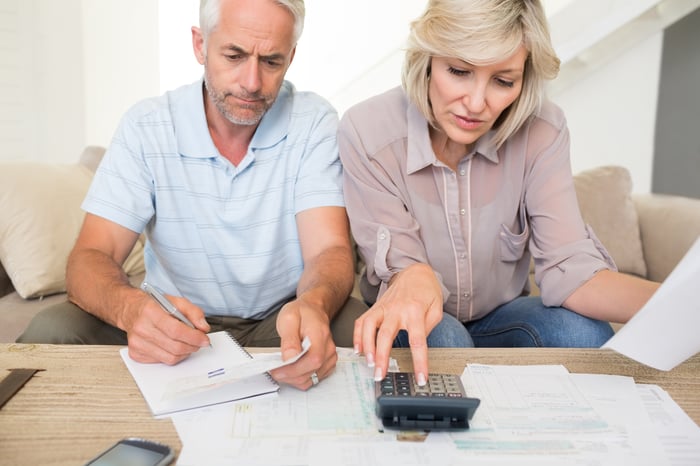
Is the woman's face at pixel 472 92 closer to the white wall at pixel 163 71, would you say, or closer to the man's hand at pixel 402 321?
the man's hand at pixel 402 321

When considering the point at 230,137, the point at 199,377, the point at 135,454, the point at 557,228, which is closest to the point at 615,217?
the point at 557,228

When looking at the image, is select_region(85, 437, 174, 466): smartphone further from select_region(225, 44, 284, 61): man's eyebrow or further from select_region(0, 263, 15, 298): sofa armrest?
select_region(0, 263, 15, 298): sofa armrest

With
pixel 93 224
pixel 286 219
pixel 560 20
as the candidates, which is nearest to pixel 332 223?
pixel 286 219

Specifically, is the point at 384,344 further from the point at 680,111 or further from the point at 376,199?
the point at 680,111

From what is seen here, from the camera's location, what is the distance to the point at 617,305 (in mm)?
1154

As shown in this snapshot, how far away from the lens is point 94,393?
862mm

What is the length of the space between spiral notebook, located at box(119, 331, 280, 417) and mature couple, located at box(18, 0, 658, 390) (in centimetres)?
9

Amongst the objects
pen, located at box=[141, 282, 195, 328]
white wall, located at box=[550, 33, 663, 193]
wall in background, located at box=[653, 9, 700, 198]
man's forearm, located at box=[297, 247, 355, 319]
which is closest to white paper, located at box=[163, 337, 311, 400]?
pen, located at box=[141, 282, 195, 328]

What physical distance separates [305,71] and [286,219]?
9.26ft

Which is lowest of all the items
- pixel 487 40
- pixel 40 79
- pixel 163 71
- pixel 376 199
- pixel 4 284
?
pixel 4 284

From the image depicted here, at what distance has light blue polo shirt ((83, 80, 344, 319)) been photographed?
1.42 meters

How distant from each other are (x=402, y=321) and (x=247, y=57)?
0.70 m

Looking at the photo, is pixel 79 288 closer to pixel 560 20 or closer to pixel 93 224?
pixel 93 224

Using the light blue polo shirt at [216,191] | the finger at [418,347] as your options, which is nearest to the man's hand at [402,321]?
the finger at [418,347]
